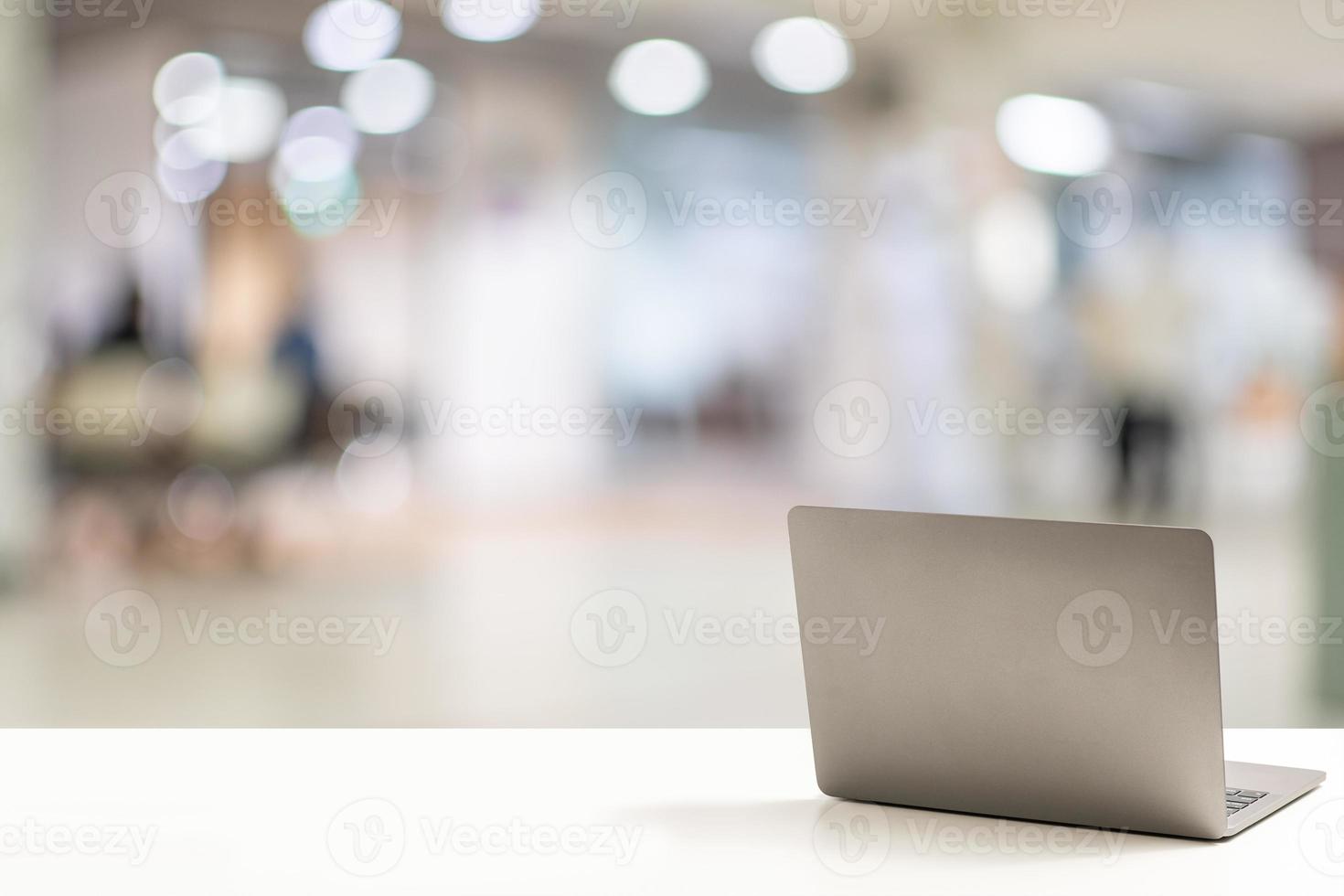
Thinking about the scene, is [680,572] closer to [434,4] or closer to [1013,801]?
A: [434,4]

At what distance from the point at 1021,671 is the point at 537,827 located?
36 cm

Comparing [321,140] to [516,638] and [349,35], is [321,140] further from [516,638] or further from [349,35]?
[516,638]

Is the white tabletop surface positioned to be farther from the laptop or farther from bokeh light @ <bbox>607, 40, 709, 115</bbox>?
bokeh light @ <bbox>607, 40, 709, 115</bbox>

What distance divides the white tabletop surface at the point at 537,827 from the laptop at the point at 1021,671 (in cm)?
3

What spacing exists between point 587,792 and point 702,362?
5.09 m

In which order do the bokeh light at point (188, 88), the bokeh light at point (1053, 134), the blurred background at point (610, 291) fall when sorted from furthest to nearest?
the bokeh light at point (1053, 134) < the bokeh light at point (188, 88) < the blurred background at point (610, 291)

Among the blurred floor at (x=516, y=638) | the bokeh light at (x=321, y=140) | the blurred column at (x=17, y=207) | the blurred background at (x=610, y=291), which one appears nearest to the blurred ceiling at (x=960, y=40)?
the blurred background at (x=610, y=291)

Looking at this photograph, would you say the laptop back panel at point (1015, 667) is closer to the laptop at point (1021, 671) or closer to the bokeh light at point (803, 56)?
the laptop at point (1021, 671)

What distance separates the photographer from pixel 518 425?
614 centimetres

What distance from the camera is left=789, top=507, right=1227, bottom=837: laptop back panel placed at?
0.90 meters

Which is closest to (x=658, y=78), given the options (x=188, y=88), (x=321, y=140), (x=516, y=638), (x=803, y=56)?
(x=803, y=56)

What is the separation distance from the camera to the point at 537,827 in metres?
0.96

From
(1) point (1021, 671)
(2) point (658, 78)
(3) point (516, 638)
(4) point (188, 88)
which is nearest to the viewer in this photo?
(1) point (1021, 671)

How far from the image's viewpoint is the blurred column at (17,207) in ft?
13.9
